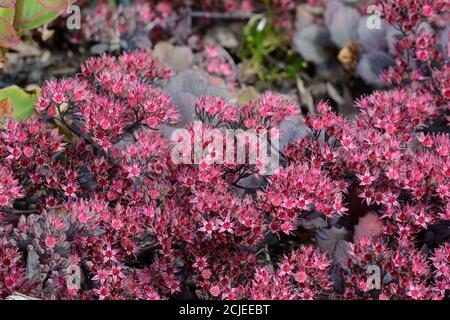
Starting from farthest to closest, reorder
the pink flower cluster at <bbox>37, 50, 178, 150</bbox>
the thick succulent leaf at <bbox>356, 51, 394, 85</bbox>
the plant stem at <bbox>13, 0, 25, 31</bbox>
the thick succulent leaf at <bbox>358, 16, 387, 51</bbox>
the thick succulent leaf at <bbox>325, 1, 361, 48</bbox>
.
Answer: the thick succulent leaf at <bbox>325, 1, 361, 48</bbox> → the thick succulent leaf at <bbox>358, 16, 387, 51</bbox> → the thick succulent leaf at <bbox>356, 51, 394, 85</bbox> → the plant stem at <bbox>13, 0, 25, 31</bbox> → the pink flower cluster at <bbox>37, 50, 178, 150</bbox>

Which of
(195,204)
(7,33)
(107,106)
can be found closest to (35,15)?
(7,33)

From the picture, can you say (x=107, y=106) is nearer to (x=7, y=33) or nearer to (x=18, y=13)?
(x=7, y=33)

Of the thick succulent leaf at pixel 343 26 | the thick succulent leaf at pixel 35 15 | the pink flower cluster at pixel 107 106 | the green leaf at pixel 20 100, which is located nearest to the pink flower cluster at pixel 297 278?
the pink flower cluster at pixel 107 106

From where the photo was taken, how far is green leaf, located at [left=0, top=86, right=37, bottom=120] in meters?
1.80

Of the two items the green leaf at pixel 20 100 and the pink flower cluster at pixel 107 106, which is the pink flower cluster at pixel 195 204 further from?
the green leaf at pixel 20 100

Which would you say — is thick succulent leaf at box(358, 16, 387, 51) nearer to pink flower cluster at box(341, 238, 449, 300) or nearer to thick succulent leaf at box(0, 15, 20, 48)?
pink flower cluster at box(341, 238, 449, 300)

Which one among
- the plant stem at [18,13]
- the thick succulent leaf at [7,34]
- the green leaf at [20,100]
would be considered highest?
the plant stem at [18,13]

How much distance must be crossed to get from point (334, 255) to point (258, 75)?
127 cm

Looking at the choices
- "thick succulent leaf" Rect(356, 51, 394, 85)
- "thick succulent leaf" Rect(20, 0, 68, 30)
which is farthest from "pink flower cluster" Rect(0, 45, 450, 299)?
"thick succulent leaf" Rect(356, 51, 394, 85)

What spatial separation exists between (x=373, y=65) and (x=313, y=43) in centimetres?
37

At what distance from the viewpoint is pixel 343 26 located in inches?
95.3

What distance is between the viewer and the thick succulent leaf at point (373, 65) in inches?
85.5

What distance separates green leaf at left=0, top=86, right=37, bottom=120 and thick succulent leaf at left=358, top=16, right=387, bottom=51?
1111 mm

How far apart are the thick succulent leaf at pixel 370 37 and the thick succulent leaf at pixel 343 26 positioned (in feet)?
0.26
